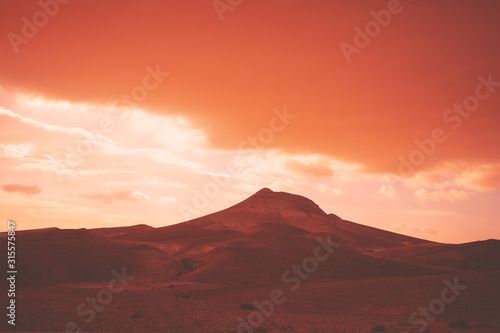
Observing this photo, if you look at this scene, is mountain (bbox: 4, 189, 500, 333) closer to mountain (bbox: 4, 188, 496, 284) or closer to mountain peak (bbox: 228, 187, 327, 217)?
mountain (bbox: 4, 188, 496, 284)

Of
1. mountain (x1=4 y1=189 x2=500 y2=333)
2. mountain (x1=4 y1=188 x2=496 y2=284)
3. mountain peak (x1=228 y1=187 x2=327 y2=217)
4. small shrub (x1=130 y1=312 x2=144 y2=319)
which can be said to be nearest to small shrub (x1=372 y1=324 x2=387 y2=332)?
mountain (x1=4 y1=189 x2=500 y2=333)

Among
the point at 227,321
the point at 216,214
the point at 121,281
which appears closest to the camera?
the point at 227,321

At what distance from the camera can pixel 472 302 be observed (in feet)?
90.7

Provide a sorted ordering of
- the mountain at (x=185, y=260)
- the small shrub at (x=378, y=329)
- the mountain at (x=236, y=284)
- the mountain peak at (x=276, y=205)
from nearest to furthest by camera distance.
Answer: the small shrub at (x=378, y=329), the mountain at (x=236, y=284), the mountain at (x=185, y=260), the mountain peak at (x=276, y=205)

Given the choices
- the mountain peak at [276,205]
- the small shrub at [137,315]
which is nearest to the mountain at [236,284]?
the small shrub at [137,315]

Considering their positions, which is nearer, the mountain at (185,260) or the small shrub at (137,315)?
the small shrub at (137,315)

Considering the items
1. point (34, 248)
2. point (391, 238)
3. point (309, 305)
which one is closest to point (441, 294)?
point (309, 305)

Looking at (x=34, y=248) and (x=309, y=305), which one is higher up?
(x=34, y=248)

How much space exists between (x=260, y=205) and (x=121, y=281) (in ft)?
297

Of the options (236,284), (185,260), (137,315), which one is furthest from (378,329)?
(185,260)

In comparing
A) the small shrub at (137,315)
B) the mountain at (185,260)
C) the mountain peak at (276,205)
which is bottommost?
the small shrub at (137,315)

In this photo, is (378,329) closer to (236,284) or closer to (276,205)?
(236,284)

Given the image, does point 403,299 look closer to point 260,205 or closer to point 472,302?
point 472,302

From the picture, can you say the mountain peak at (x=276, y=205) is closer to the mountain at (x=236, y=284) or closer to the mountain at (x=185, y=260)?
the mountain at (x=236, y=284)
